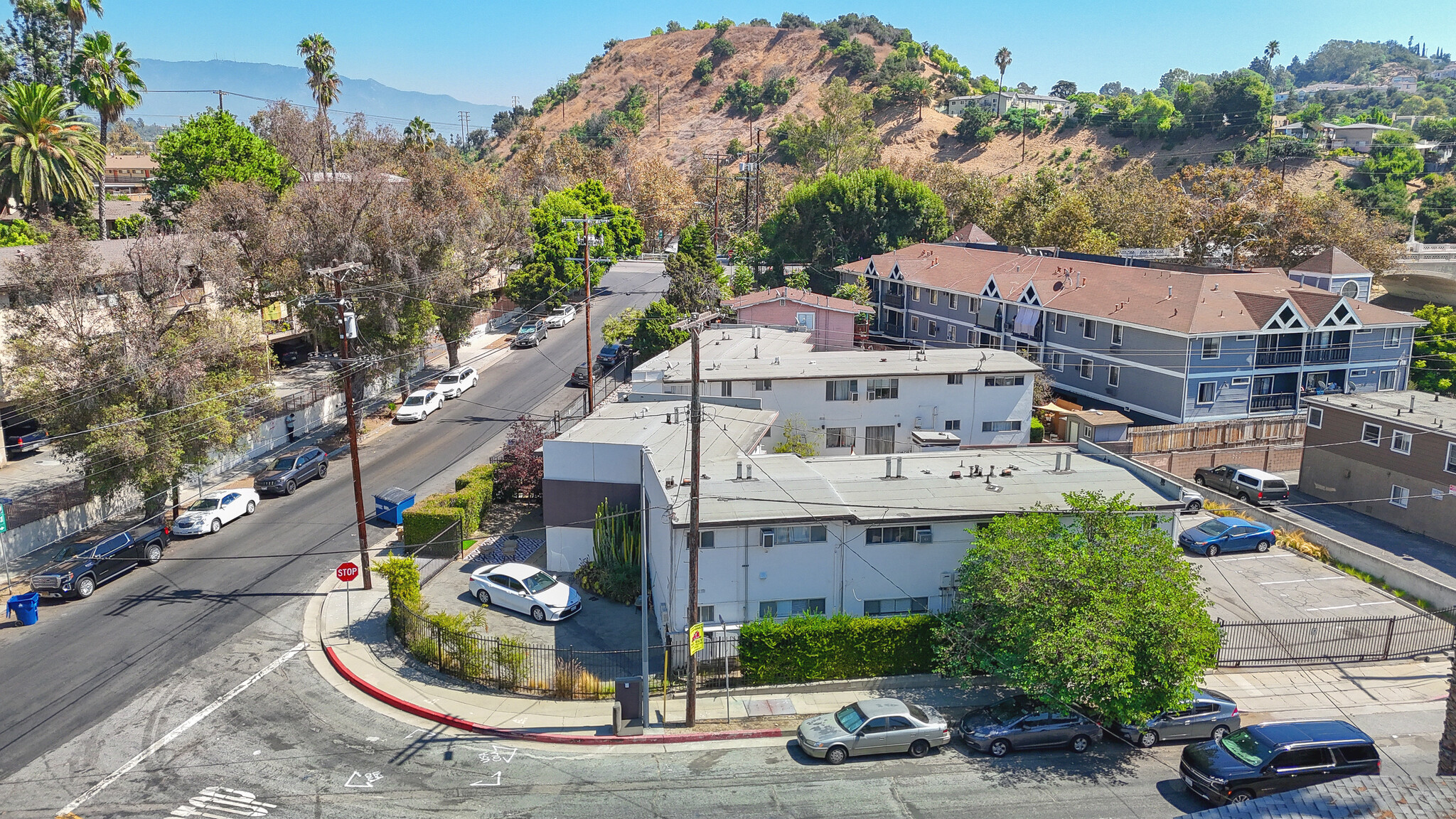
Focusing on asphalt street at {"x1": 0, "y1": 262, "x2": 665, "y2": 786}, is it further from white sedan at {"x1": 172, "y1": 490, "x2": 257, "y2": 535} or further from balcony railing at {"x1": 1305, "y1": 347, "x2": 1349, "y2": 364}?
balcony railing at {"x1": 1305, "y1": 347, "x2": 1349, "y2": 364}

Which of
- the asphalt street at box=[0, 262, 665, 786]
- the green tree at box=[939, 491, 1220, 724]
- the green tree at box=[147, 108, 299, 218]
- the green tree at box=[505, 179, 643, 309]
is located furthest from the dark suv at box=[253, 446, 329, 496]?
the green tree at box=[147, 108, 299, 218]

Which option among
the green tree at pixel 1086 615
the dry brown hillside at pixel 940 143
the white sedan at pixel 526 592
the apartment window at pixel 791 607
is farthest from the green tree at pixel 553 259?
the dry brown hillside at pixel 940 143

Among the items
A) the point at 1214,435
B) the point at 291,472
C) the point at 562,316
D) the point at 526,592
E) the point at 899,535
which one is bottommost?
the point at 526,592

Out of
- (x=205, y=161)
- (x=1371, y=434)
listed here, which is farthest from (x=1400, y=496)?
(x=205, y=161)

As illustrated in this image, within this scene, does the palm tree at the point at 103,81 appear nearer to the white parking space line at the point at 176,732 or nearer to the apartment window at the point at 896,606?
the white parking space line at the point at 176,732

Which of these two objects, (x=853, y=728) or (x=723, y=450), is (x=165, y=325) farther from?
(x=853, y=728)

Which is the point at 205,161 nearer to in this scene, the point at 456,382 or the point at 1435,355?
the point at 456,382
